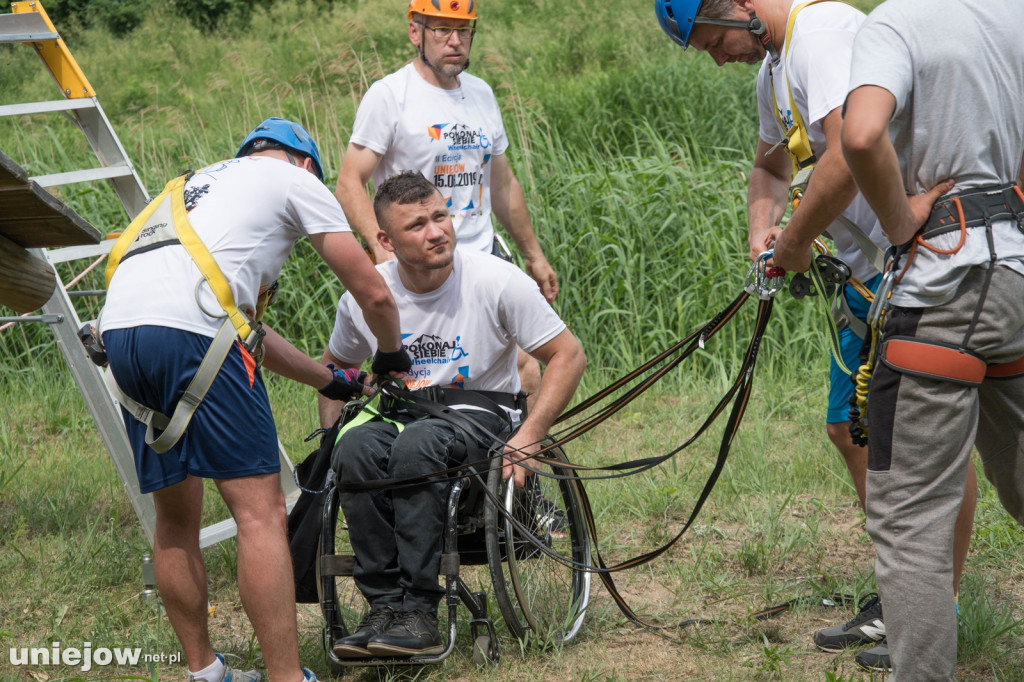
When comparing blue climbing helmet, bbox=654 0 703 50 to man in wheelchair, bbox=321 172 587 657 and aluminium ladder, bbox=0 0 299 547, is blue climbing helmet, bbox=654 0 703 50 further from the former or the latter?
aluminium ladder, bbox=0 0 299 547

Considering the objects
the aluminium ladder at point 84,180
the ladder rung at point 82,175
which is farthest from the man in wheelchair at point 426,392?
the ladder rung at point 82,175

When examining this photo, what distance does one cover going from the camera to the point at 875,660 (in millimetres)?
3039

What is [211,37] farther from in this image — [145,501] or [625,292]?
[145,501]

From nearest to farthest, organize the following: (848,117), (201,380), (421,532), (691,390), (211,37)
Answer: (848,117) → (201,380) → (421,532) → (691,390) → (211,37)

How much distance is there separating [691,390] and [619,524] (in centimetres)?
160

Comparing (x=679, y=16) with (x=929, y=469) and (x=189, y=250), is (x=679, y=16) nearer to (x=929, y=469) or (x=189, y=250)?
(x=929, y=469)

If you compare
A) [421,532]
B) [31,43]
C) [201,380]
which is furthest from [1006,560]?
[31,43]

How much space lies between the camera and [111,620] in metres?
3.80

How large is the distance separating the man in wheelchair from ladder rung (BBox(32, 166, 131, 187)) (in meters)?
1.32

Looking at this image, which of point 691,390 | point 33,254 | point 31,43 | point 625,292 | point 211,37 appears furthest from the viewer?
point 211,37

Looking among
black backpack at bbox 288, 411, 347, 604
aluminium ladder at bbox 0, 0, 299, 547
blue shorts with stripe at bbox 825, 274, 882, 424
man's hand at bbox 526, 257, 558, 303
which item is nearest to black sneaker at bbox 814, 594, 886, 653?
blue shorts with stripe at bbox 825, 274, 882, 424

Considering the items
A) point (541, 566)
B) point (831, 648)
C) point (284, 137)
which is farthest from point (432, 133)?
point (831, 648)

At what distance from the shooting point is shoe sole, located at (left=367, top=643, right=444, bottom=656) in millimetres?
2959

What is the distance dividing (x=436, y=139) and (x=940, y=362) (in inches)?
109
